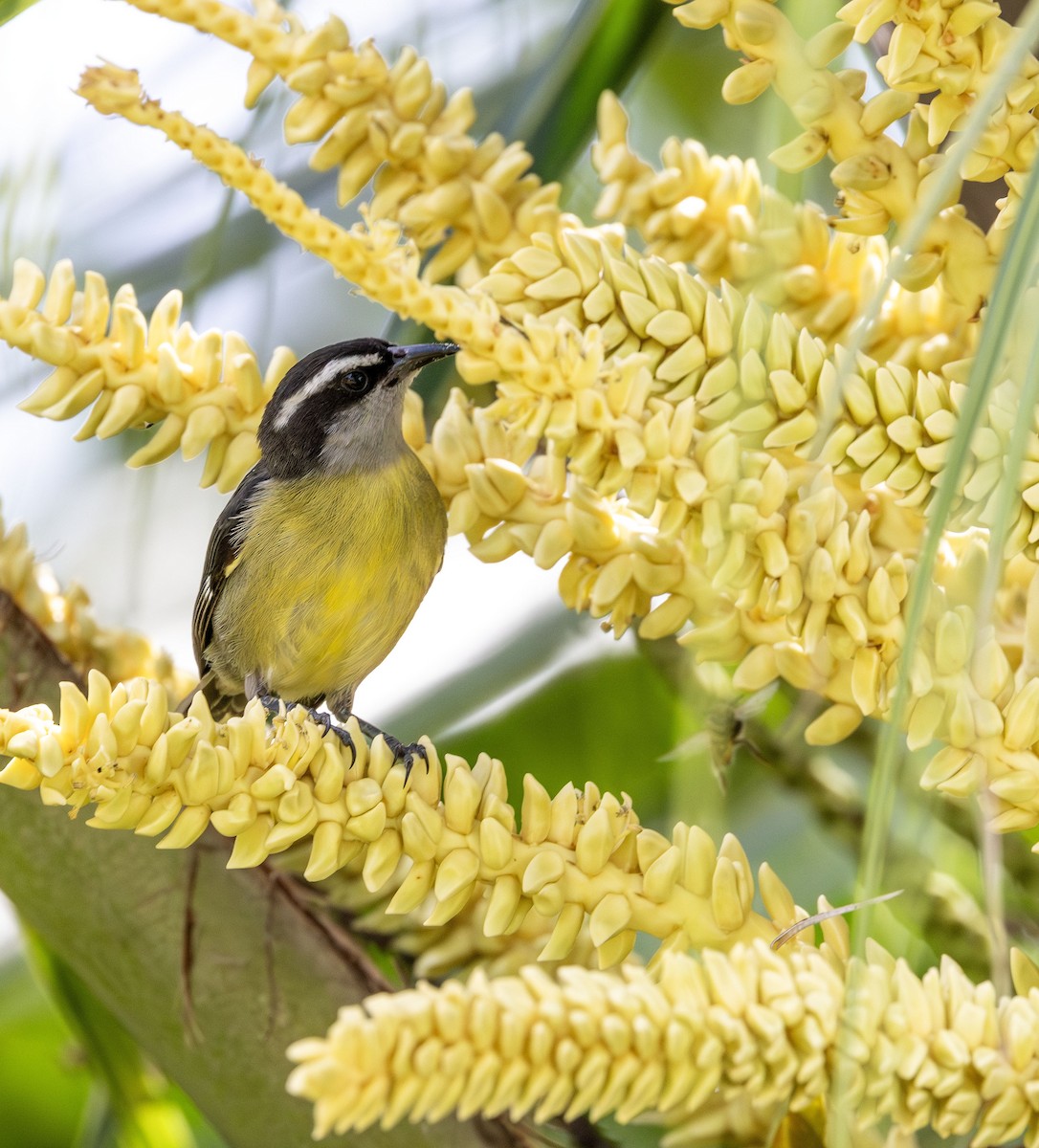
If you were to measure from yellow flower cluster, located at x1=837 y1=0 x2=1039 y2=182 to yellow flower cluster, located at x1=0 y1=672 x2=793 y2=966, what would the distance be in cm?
31

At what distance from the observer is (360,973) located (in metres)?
0.76

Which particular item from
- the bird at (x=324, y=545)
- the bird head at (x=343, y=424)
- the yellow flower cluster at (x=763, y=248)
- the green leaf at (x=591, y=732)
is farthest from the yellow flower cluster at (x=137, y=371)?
the bird head at (x=343, y=424)

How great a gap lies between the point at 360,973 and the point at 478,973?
18.1 inches

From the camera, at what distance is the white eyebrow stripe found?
1629 mm

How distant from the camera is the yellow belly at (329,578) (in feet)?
5.28

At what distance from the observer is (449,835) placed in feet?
1.80

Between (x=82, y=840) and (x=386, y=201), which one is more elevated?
(x=386, y=201)

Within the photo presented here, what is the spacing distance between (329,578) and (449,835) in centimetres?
111

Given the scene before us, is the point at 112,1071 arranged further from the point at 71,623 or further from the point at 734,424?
the point at 734,424

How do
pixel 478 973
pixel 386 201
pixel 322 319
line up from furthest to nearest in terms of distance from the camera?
pixel 322 319, pixel 386 201, pixel 478 973

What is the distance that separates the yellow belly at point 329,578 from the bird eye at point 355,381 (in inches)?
4.8

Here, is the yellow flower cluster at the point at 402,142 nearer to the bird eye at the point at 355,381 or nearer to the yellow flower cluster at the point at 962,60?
the yellow flower cluster at the point at 962,60

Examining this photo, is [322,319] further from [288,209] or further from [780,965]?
[780,965]

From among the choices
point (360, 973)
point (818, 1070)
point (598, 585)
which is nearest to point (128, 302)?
point (598, 585)
